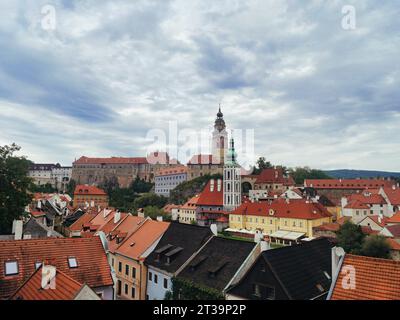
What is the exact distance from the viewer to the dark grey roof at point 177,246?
60.0 feet

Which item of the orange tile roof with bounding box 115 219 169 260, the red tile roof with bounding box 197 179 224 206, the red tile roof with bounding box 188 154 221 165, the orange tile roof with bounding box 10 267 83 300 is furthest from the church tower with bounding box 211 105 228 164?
the orange tile roof with bounding box 10 267 83 300

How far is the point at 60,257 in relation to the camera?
13.7 metres

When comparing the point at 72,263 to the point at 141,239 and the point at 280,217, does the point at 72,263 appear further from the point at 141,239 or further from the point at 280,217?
the point at 280,217

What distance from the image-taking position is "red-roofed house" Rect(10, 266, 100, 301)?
900 centimetres

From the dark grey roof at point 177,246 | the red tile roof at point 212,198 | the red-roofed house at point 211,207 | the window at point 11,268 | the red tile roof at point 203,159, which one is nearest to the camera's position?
the window at point 11,268

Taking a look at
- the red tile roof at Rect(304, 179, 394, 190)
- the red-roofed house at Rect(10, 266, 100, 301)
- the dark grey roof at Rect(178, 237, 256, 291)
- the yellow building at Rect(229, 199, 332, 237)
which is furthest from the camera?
the red tile roof at Rect(304, 179, 394, 190)

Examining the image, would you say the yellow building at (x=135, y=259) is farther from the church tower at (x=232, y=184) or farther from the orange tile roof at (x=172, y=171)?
the orange tile roof at (x=172, y=171)

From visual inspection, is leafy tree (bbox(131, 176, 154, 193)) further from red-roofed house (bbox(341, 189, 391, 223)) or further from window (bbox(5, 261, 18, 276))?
window (bbox(5, 261, 18, 276))

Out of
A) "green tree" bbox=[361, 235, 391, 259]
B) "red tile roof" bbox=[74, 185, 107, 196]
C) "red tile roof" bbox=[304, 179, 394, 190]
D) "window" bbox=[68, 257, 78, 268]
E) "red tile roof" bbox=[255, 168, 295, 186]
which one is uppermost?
"red tile roof" bbox=[255, 168, 295, 186]

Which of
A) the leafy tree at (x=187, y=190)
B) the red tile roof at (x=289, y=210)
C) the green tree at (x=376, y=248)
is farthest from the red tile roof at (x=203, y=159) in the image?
the green tree at (x=376, y=248)

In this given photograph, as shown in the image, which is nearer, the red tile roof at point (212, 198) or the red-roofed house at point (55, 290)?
the red-roofed house at point (55, 290)

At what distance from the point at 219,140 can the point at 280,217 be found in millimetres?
62964

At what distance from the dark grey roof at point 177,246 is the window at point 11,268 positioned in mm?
7967
